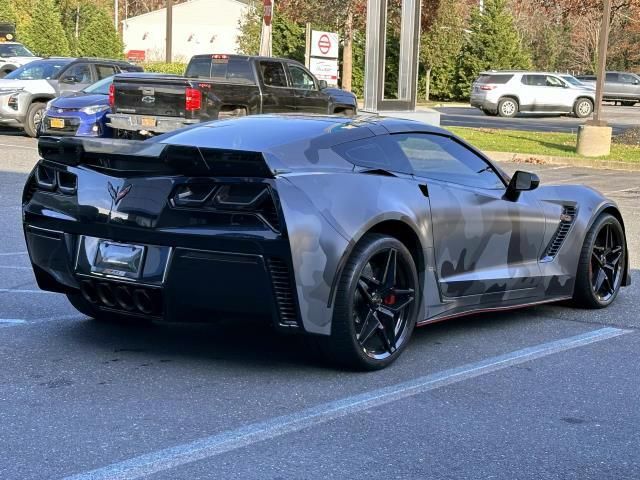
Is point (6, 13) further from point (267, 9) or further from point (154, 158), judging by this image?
point (154, 158)

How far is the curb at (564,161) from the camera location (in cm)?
2003

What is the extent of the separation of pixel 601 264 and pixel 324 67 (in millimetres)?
19155

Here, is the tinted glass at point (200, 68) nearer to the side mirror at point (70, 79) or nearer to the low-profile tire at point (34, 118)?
the side mirror at point (70, 79)

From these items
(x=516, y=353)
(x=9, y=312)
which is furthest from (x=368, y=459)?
(x=9, y=312)

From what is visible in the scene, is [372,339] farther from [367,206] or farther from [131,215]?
[131,215]

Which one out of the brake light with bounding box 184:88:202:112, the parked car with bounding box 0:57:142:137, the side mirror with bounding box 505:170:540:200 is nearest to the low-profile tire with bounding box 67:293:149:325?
the side mirror with bounding box 505:170:540:200

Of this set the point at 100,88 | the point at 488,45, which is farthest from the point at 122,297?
the point at 488,45

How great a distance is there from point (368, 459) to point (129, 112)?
14.6 metres

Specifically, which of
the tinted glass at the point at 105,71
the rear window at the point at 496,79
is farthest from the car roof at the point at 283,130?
the rear window at the point at 496,79

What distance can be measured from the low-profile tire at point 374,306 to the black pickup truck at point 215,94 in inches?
474

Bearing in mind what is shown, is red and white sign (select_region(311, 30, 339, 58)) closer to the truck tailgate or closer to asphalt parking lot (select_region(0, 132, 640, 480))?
the truck tailgate

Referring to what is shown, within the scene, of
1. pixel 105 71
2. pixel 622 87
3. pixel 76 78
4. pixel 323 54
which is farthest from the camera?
pixel 622 87

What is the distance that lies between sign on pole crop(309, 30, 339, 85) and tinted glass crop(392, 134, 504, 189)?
19471 millimetres

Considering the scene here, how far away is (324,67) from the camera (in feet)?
85.2
